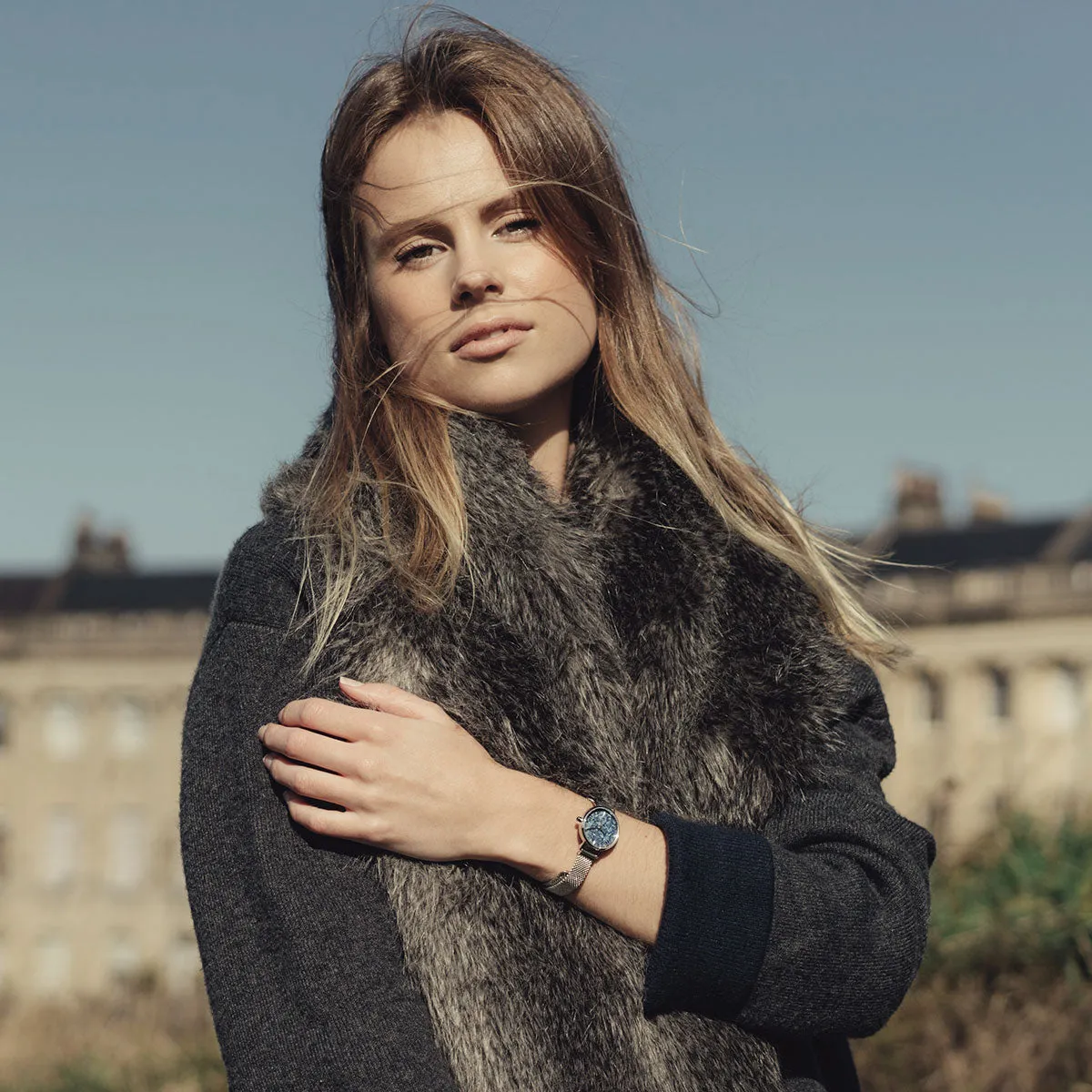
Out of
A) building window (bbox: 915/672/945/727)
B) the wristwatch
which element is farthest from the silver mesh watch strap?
building window (bbox: 915/672/945/727)

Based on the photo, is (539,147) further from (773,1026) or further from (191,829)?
(773,1026)

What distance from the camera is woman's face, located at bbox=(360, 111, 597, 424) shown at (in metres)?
2.43

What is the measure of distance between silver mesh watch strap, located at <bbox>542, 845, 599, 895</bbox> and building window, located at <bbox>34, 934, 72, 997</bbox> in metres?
51.6

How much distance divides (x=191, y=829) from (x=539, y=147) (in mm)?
1274

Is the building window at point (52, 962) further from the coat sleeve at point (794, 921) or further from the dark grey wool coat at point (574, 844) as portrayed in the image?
the coat sleeve at point (794, 921)

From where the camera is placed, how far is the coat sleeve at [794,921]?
2.12 m

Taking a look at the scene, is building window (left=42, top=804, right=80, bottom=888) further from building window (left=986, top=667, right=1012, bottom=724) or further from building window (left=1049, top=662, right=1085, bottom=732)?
building window (left=1049, top=662, right=1085, bottom=732)

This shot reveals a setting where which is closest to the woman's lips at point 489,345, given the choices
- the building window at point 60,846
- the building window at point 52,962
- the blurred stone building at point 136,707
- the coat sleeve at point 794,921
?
the coat sleeve at point 794,921

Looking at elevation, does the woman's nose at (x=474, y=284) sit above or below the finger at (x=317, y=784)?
above

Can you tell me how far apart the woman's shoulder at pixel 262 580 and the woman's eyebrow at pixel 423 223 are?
51 cm

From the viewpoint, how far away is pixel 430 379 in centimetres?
247

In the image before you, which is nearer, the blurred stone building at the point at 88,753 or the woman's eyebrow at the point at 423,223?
the woman's eyebrow at the point at 423,223

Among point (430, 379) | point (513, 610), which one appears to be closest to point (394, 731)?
point (513, 610)

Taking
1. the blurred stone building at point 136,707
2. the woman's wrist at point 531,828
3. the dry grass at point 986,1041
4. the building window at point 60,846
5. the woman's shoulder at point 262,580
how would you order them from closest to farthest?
1. the woman's wrist at point 531,828
2. the woman's shoulder at point 262,580
3. the dry grass at point 986,1041
4. the blurred stone building at point 136,707
5. the building window at point 60,846
